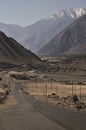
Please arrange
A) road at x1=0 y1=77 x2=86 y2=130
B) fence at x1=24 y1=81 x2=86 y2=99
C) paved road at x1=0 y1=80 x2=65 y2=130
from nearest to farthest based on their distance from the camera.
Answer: paved road at x1=0 y1=80 x2=65 y2=130 < road at x1=0 y1=77 x2=86 y2=130 < fence at x1=24 y1=81 x2=86 y2=99

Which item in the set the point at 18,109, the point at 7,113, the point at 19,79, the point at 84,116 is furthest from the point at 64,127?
the point at 19,79

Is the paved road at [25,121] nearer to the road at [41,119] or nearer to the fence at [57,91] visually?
the road at [41,119]

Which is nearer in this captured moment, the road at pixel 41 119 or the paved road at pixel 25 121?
the paved road at pixel 25 121

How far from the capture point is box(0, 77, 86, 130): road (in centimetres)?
4562

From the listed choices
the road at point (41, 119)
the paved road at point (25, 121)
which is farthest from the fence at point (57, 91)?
the paved road at point (25, 121)

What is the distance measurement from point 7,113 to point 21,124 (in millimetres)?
10916

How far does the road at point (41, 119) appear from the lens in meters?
45.6

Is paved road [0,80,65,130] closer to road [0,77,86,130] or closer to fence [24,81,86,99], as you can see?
road [0,77,86,130]

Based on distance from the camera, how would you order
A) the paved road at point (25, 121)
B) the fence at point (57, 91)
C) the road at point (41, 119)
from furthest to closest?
1. the fence at point (57, 91)
2. the road at point (41, 119)
3. the paved road at point (25, 121)

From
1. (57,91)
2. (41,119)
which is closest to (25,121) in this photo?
(41,119)

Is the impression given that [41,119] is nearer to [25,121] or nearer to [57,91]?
[25,121]

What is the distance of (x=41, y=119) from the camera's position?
5238cm

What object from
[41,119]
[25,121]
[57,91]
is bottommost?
[25,121]

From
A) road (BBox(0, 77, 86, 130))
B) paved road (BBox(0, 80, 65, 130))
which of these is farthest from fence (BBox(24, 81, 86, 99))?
paved road (BBox(0, 80, 65, 130))
